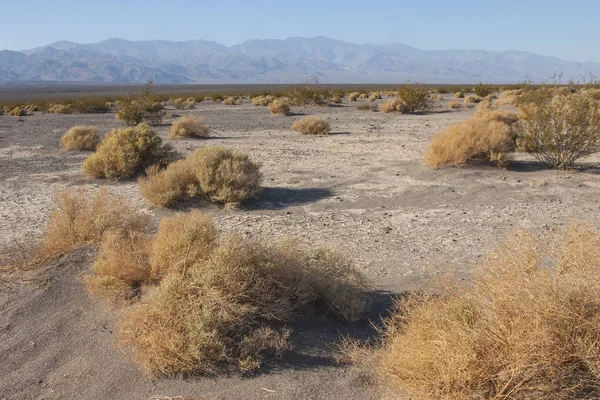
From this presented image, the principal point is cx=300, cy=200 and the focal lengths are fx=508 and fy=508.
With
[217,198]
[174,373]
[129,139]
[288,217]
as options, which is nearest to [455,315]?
[174,373]

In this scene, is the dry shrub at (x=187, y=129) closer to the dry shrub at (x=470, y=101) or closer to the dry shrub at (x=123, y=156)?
the dry shrub at (x=123, y=156)

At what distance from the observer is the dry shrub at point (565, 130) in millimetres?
12594

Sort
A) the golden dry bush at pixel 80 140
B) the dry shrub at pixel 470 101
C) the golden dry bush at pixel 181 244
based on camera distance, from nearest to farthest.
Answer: the golden dry bush at pixel 181 244
the golden dry bush at pixel 80 140
the dry shrub at pixel 470 101

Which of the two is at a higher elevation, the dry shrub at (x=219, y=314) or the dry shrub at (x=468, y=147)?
the dry shrub at (x=468, y=147)

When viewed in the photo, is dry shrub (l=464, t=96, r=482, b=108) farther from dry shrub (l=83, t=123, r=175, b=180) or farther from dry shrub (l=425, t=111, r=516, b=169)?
dry shrub (l=83, t=123, r=175, b=180)

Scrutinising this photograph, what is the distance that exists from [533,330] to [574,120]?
11.1 meters

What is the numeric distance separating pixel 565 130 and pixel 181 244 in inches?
447

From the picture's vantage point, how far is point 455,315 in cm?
376

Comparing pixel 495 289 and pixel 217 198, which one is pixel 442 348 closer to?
pixel 495 289

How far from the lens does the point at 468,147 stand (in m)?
12.8

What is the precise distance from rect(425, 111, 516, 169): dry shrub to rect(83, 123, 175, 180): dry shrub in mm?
6957

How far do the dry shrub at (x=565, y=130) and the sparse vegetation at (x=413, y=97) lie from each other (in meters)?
16.8

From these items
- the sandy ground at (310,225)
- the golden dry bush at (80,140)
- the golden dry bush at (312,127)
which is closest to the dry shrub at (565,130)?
the sandy ground at (310,225)

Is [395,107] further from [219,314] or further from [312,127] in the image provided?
[219,314]
